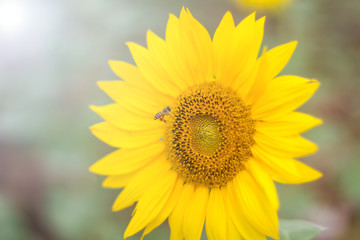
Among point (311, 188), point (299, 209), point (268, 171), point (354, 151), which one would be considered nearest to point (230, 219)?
point (268, 171)

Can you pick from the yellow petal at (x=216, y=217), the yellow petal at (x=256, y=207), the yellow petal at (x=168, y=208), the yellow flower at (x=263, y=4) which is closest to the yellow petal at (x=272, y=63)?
the yellow petal at (x=256, y=207)

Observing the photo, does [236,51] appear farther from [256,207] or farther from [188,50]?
[256,207]

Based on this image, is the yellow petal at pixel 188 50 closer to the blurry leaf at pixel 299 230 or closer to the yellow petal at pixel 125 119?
A: the yellow petal at pixel 125 119

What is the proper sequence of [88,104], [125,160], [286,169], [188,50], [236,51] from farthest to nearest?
[88,104], [125,160], [188,50], [236,51], [286,169]

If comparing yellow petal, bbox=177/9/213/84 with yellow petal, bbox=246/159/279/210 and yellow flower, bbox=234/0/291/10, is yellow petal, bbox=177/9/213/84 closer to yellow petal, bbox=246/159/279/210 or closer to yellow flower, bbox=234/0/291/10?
yellow petal, bbox=246/159/279/210

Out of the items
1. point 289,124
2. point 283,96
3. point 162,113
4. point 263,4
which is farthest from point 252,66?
point 263,4
